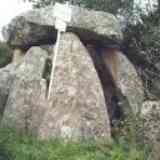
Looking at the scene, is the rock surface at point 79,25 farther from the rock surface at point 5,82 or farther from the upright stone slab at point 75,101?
the rock surface at point 5,82

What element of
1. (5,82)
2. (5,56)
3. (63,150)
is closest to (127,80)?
(5,82)

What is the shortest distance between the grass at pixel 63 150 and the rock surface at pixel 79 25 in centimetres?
282

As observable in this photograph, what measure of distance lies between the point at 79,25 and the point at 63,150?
3495 mm

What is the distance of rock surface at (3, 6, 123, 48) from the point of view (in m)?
11.7

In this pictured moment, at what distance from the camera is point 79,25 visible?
11.7 meters

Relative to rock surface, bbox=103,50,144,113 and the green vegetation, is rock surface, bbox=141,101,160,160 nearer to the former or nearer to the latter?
rock surface, bbox=103,50,144,113

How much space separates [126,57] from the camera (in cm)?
1246

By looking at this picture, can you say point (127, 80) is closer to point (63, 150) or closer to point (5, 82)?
point (5, 82)

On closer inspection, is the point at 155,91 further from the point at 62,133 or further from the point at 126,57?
the point at 62,133

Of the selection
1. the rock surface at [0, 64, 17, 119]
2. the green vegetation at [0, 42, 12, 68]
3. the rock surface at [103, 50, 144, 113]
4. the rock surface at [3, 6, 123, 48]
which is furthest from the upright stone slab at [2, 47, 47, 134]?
the green vegetation at [0, 42, 12, 68]

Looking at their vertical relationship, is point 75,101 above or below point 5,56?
below

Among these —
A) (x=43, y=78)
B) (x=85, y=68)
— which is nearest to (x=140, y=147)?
(x=85, y=68)

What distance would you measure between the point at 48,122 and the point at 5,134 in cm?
84

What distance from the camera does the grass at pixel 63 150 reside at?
8.58 metres
